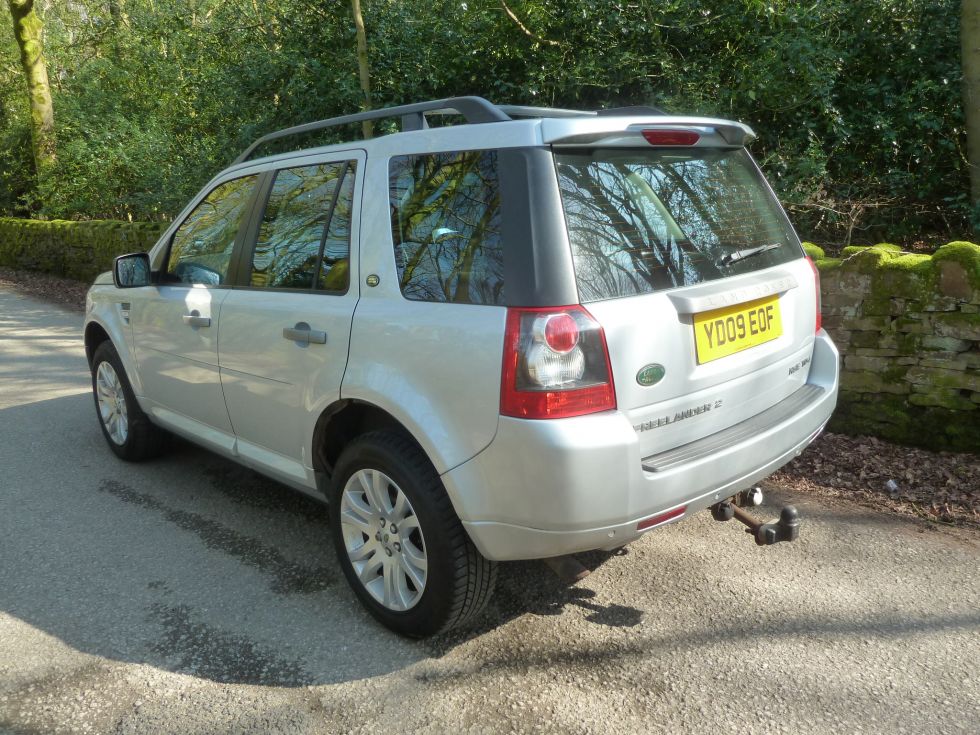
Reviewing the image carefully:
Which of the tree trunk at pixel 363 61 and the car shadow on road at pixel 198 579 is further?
the tree trunk at pixel 363 61

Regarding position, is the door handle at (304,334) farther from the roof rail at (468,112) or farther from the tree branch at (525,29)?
the tree branch at (525,29)

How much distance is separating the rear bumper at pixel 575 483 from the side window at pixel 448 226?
0.50m

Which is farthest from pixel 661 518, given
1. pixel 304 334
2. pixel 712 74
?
pixel 712 74

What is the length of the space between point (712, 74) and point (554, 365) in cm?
590

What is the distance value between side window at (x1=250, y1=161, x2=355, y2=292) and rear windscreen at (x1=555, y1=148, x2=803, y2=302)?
1044mm

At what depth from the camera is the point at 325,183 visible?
3.49 m

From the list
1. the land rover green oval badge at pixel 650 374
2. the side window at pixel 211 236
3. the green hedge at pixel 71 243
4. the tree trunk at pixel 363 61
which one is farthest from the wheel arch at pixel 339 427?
the green hedge at pixel 71 243

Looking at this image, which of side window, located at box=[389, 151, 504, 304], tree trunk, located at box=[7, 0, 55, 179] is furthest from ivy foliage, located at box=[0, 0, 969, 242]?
tree trunk, located at box=[7, 0, 55, 179]

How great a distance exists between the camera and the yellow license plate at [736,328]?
2877 millimetres

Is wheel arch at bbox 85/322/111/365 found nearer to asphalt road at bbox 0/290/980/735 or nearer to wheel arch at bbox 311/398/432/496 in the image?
asphalt road at bbox 0/290/980/735

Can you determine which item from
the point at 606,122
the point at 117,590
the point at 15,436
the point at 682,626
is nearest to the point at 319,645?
the point at 117,590

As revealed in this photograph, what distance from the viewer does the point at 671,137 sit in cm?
304

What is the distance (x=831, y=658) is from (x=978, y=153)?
5489 mm

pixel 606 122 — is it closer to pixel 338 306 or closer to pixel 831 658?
pixel 338 306
